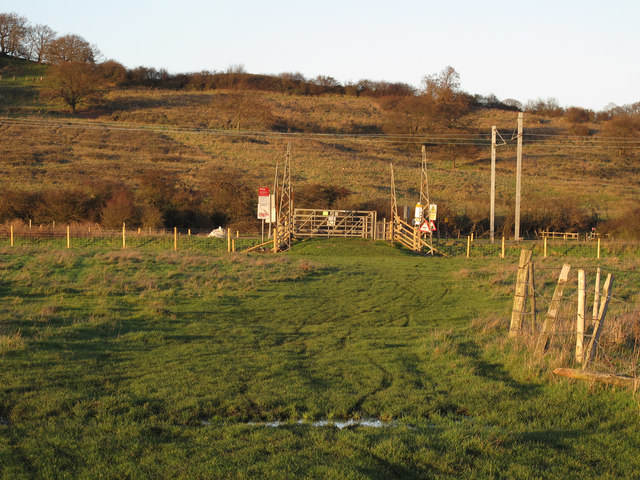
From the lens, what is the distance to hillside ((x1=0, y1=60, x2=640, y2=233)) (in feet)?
180

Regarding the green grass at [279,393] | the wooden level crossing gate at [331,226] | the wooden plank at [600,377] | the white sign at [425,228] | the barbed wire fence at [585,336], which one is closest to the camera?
the green grass at [279,393]

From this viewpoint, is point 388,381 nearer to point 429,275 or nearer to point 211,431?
point 211,431

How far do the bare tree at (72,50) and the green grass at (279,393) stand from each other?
3708 inches

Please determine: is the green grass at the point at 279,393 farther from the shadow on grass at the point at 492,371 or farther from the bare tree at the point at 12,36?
the bare tree at the point at 12,36

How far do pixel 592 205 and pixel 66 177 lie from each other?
161ft

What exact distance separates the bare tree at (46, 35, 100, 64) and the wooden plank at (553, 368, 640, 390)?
10602 centimetres

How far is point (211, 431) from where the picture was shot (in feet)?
23.1

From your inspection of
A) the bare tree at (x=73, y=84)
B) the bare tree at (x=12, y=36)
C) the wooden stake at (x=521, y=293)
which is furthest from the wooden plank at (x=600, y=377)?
the bare tree at (x=12, y=36)

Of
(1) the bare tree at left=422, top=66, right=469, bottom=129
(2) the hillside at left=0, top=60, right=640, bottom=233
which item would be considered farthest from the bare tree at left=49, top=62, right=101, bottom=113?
(1) the bare tree at left=422, top=66, right=469, bottom=129

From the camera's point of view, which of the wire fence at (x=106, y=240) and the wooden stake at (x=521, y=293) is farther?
the wire fence at (x=106, y=240)

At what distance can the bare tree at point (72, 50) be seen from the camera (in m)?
103

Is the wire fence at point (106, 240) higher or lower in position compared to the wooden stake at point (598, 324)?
lower

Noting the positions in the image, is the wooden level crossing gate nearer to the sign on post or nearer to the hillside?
the sign on post

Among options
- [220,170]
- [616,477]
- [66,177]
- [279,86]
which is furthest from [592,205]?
[279,86]
